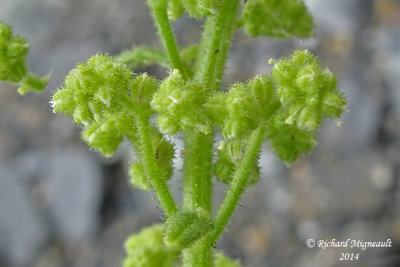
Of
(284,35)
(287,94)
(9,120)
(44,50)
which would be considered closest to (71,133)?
(9,120)

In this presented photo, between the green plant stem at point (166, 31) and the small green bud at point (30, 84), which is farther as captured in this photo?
the small green bud at point (30, 84)

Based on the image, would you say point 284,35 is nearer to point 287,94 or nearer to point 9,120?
point 287,94

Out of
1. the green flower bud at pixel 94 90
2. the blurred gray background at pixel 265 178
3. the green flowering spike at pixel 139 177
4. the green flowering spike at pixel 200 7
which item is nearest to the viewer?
the green flower bud at pixel 94 90

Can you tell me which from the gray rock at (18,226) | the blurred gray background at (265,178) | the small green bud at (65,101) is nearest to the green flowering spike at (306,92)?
the small green bud at (65,101)

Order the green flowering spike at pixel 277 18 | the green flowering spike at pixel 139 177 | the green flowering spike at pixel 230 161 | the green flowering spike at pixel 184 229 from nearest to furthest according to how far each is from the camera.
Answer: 1. the green flowering spike at pixel 184 229
2. the green flowering spike at pixel 230 161
3. the green flowering spike at pixel 139 177
4. the green flowering spike at pixel 277 18

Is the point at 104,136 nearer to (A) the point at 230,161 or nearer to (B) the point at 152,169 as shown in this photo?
(B) the point at 152,169

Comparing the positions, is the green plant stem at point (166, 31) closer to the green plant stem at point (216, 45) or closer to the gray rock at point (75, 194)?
the green plant stem at point (216, 45)

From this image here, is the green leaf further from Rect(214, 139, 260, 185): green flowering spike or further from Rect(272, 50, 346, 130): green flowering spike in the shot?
Rect(272, 50, 346, 130): green flowering spike

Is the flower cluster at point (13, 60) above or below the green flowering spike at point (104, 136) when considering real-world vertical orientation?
above

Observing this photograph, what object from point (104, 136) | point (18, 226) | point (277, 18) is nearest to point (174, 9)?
point (277, 18)
